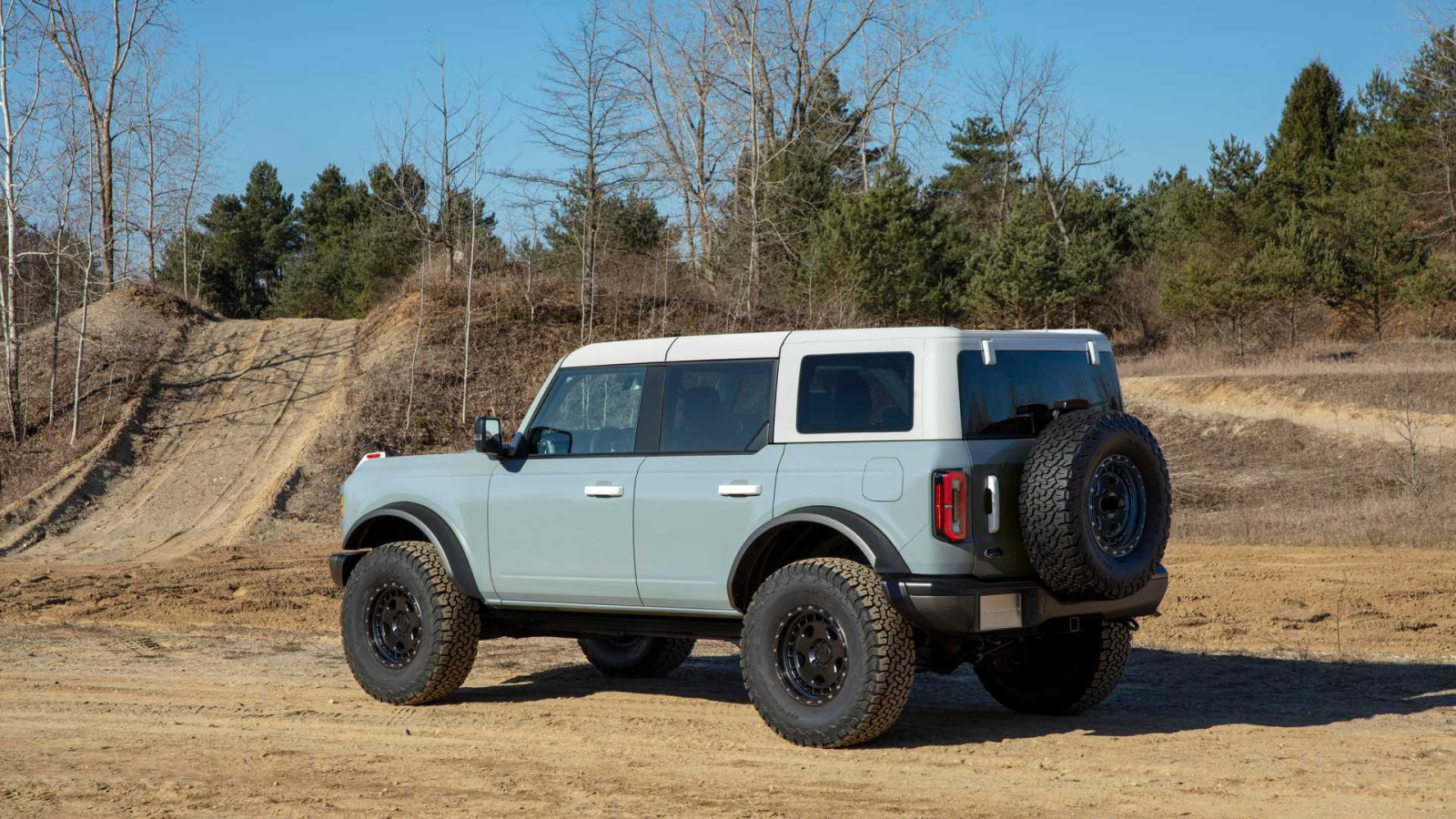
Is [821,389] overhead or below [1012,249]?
below

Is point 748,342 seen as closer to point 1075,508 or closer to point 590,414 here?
point 590,414

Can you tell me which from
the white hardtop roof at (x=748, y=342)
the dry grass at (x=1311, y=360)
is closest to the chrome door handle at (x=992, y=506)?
the white hardtop roof at (x=748, y=342)

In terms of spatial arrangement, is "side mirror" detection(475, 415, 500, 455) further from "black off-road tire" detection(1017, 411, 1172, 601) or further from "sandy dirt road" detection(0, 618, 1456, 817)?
"black off-road tire" detection(1017, 411, 1172, 601)

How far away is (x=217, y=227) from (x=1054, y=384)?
5915 cm

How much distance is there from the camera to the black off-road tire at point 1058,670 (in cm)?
799

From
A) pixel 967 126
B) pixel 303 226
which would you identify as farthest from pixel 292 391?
pixel 967 126

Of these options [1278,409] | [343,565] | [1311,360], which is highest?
[1311,360]

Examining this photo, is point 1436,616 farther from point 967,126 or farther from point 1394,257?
point 967,126

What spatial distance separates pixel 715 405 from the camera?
7.73m

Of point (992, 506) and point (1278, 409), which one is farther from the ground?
point (1278, 409)

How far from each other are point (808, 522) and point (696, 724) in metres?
1.61

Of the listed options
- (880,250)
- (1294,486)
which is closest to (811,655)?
→ (1294,486)

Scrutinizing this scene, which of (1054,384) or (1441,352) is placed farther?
(1441,352)

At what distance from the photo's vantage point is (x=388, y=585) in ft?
28.7
